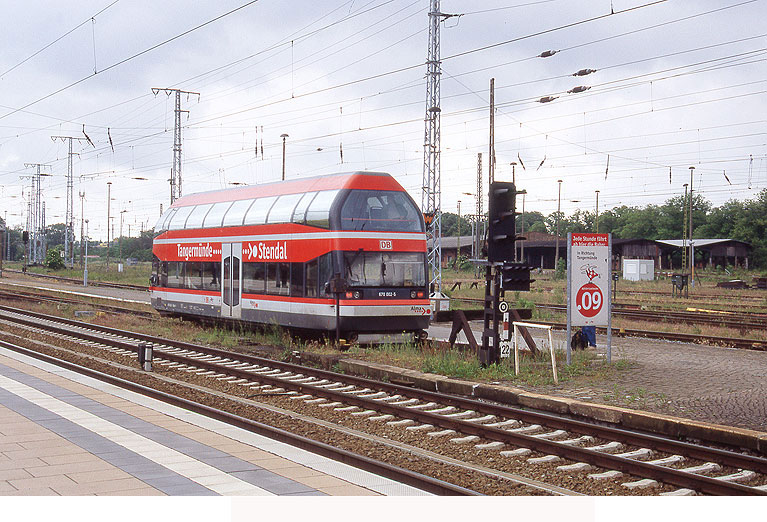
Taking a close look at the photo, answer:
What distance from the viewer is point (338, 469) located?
7414 millimetres

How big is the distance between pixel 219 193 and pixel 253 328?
4269mm

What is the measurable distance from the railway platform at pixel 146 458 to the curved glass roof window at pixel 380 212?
708cm

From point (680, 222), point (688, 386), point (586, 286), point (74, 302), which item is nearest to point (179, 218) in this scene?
point (586, 286)

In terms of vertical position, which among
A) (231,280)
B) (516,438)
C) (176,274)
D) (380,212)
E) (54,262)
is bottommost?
(516,438)

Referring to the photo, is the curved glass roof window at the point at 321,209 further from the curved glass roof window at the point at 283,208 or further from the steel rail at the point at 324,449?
the steel rail at the point at 324,449

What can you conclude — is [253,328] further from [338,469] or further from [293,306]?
[338,469]

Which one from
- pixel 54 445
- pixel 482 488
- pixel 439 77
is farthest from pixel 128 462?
pixel 439 77

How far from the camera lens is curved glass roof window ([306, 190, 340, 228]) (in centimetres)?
1709

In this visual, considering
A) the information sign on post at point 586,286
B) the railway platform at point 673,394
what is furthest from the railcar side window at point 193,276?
the information sign on post at point 586,286

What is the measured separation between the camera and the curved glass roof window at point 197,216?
22.7 m

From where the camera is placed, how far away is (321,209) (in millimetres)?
17312

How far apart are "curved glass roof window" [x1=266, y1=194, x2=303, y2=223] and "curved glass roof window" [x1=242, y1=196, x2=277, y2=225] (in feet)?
0.88

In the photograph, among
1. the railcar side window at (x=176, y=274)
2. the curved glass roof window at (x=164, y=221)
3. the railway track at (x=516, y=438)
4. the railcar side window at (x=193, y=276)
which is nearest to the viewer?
the railway track at (x=516, y=438)

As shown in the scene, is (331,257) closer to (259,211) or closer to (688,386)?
(259,211)
